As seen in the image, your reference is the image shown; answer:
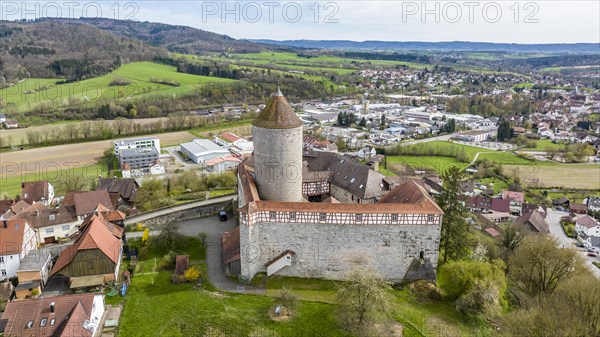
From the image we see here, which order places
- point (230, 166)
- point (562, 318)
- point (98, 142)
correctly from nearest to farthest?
point (562, 318) → point (230, 166) → point (98, 142)

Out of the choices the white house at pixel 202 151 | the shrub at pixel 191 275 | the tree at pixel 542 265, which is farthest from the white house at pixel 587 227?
the white house at pixel 202 151

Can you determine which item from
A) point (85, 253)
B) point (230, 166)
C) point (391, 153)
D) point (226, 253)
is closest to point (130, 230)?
point (85, 253)

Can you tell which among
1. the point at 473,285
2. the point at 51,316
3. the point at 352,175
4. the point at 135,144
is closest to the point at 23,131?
the point at 135,144

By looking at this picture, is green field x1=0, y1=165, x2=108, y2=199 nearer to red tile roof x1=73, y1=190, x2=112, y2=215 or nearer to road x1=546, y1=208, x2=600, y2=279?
red tile roof x1=73, y1=190, x2=112, y2=215

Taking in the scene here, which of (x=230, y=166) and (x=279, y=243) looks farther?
(x=230, y=166)

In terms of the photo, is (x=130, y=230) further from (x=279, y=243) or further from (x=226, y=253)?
(x=279, y=243)
